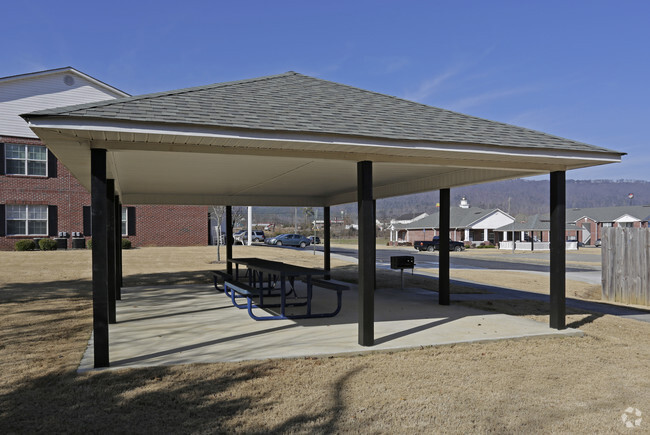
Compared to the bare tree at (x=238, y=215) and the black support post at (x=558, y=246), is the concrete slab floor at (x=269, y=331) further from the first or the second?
the bare tree at (x=238, y=215)

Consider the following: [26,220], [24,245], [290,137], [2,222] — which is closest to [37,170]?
[26,220]

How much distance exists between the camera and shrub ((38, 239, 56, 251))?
26.7 metres

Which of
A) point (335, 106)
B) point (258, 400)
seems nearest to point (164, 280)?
point (335, 106)

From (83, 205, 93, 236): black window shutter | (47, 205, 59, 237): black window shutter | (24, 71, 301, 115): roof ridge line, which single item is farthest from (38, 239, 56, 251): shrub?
Result: (24, 71, 301, 115): roof ridge line

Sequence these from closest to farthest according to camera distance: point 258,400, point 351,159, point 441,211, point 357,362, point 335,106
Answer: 1. point 258,400
2. point 357,362
3. point 351,159
4. point 335,106
5. point 441,211

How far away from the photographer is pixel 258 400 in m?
4.87

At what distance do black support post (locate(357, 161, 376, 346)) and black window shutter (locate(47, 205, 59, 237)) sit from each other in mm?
26000

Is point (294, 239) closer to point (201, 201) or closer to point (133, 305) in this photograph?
point (201, 201)

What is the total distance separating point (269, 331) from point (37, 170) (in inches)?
972

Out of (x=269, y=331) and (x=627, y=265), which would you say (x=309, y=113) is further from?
(x=627, y=265)

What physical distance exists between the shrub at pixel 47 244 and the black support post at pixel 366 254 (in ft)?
81.7

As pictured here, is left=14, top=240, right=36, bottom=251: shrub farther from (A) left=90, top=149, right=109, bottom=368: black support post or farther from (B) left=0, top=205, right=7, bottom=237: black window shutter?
(A) left=90, top=149, right=109, bottom=368: black support post

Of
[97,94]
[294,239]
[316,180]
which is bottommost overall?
[294,239]

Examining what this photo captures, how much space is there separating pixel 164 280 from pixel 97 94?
16.6 m
